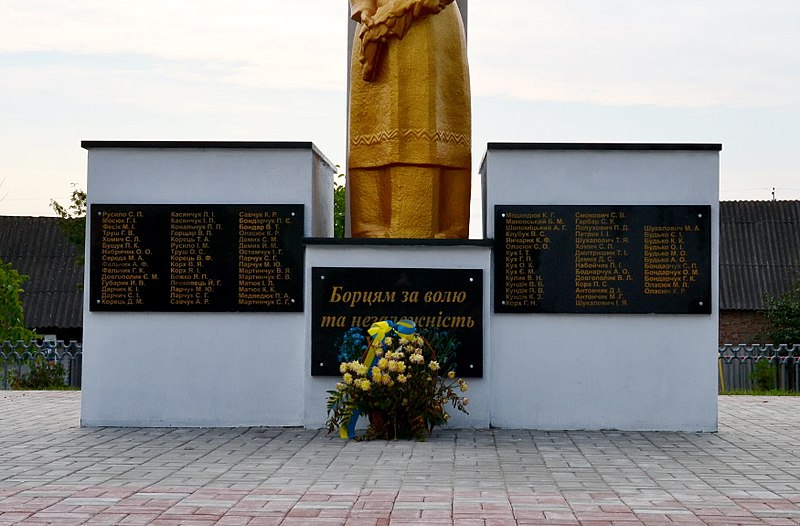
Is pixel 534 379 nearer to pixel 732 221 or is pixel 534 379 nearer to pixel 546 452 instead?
pixel 546 452

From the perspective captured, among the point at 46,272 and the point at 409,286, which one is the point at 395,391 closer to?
the point at 409,286

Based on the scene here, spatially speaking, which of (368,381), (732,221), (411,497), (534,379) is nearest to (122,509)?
(411,497)

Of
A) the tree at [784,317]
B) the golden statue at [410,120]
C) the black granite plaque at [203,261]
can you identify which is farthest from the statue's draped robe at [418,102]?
the tree at [784,317]

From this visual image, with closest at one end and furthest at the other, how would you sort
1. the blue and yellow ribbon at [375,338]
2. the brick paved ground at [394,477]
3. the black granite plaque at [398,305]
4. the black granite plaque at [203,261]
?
the brick paved ground at [394,477] < the blue and yellow ribbon at [375,338] < the black granite plaque at [398,305] < the black granite plaque at [203,261]

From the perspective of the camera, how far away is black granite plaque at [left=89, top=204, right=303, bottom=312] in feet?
34.4

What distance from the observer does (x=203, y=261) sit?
1052 cm

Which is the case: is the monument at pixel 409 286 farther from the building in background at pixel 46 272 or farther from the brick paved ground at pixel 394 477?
the building in background at pixel 46 272

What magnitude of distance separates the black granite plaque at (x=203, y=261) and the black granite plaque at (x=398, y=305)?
0.30 metres

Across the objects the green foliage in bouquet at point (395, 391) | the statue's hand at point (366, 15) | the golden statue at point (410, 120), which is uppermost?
the statue's hand at point (366, 15)

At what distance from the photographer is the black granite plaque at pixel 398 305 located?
10.3 meters

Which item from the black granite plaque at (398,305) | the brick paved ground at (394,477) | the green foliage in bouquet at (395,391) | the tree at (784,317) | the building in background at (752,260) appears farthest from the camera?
the building in background at (752,260)

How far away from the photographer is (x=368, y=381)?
940 centimetres

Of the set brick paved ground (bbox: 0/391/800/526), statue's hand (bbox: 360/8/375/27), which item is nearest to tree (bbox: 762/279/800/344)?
brick paved ground (bbox: 0/391/800/526)

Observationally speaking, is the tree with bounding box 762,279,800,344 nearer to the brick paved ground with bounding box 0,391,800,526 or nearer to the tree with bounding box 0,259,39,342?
the brick paved ground with bounding box 0,391,800,526
